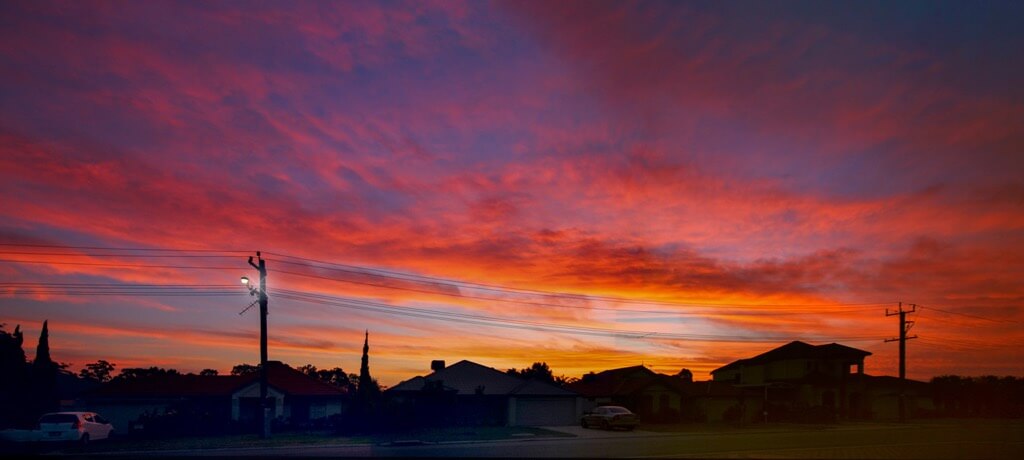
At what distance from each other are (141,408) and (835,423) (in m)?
59.9

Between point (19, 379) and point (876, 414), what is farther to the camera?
point (876, 414)

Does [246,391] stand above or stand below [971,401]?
above

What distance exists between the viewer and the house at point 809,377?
276 feet

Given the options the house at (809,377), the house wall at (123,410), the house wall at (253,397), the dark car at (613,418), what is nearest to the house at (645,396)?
the house at (809,377)

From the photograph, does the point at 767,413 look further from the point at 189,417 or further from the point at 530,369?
the point at 189,417

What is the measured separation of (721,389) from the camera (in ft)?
256

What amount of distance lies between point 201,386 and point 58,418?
2403cm

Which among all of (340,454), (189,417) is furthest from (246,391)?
(340,454)

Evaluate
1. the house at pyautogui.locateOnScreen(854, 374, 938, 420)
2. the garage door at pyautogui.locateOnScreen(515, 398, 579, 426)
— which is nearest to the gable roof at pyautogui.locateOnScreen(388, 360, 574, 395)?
the garage door at pyautogui.locateOnScreen(515, 398, 579, 426)

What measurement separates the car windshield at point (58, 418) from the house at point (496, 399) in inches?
1036

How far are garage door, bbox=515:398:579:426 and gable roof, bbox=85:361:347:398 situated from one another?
15.6 m

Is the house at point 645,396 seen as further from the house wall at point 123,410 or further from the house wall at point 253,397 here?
the house wall at point 123,410

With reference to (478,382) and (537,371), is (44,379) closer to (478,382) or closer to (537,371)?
(478,382)

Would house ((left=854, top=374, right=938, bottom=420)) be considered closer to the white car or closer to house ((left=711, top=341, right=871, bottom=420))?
house ((left=711, top=341, right=871, bottom=420))
